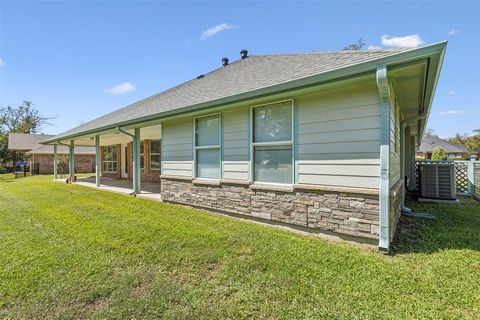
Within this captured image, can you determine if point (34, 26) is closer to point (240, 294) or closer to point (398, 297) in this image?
point (240, 294)

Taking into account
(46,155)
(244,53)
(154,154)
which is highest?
Result: (244,53)

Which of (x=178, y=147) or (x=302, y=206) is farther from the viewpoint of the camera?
(x=178, y=147)

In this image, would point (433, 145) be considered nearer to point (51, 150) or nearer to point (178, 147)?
point (178, 147)

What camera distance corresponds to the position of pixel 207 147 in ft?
20.5

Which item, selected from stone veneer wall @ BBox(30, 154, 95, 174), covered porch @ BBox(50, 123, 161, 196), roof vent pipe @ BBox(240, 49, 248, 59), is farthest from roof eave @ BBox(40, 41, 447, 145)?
stone veneer wall @ BBox(30, 154, 95, 174)

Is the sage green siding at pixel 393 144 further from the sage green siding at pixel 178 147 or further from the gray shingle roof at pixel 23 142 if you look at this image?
the gray shingle roof at pixel 23 142

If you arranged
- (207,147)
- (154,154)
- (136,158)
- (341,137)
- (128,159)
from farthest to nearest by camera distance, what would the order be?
(128,159), (154,154), (136,158), (207,147), (341,137)

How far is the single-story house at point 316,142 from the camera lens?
11.7ft

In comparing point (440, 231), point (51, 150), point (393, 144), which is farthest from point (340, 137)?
point (51, 150)

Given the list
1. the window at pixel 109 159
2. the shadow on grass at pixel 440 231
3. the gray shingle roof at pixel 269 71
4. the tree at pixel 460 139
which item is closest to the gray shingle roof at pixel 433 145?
the tree at pixel 460 139

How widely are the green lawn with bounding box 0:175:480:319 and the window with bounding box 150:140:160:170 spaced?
7.83 meters

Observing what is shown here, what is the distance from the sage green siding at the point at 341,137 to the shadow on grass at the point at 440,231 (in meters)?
1.32

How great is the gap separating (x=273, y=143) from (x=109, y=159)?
53.7 ft

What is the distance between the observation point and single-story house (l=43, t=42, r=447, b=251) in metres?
3.57
